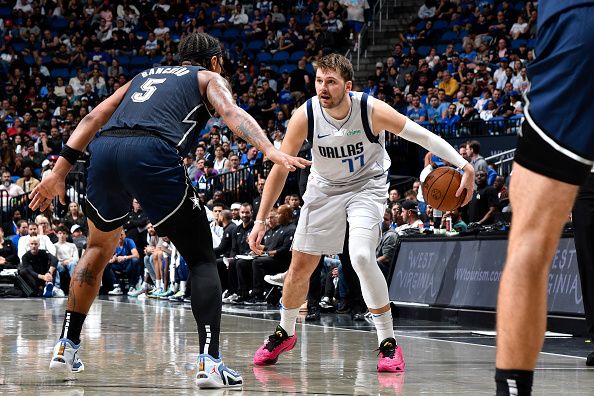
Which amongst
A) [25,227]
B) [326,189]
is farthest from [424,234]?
[25,227]

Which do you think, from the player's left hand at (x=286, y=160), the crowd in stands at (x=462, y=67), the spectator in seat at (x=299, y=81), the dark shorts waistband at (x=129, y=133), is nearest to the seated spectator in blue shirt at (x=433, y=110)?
the crowd in stands at (x=462, y=67)

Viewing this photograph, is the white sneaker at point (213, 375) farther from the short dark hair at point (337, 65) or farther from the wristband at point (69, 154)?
the short dark hair at point (337, 65)

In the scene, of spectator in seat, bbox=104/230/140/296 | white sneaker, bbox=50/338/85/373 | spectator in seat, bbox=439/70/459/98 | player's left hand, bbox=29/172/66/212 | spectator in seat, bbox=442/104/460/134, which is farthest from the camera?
spectator in seat, bbox=439/70/459/98

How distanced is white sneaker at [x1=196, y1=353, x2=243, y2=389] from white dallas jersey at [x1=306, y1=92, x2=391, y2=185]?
6.67 ft

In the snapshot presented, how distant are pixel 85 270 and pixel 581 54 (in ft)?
12.3

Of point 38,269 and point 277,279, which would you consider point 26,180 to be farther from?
point 277,279

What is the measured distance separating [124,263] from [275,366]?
13287 mm

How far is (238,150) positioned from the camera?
2189 centimetres

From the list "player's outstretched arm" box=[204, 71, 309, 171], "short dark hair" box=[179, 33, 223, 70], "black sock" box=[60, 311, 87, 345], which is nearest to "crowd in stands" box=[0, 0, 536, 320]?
"black sock" box=[60, 311, 87, 345]

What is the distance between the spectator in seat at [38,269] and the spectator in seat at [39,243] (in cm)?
14

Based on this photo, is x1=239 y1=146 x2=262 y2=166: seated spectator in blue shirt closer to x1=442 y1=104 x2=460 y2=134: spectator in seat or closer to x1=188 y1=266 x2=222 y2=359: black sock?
x1=442 y1=104 x2=460 y2=134: spectator in seat

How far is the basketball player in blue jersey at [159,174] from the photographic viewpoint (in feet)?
18.1

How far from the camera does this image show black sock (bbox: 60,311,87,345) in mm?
5828

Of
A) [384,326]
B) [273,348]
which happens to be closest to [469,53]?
[384,326]
